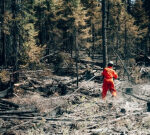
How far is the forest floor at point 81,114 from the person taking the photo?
10188 millimetres

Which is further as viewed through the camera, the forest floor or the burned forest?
the burned forest

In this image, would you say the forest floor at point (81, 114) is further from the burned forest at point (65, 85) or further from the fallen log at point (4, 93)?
the fallen log at point (4, 93)

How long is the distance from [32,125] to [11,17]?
965 centimetres

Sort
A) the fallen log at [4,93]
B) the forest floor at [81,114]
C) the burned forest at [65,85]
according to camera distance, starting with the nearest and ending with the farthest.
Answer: the forest floor at [81,114] → the burned forest at [65,85] → the fallen log at [4,93]

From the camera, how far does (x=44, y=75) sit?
20.6 m

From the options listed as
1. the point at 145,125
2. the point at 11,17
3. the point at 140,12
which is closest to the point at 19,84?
the point at 11,17

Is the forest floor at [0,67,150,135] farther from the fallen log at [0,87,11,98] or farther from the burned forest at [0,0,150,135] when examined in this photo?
the fallen log at [0,87,11,98]

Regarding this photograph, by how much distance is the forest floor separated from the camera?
10.2 m

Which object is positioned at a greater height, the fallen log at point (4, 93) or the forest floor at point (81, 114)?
the fallen log at point (4, 93)

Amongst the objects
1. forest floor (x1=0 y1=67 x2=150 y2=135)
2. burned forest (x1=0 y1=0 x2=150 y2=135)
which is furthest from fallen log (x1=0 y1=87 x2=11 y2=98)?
forest floor (x1=0 y1=67 x2=150 y2=135)

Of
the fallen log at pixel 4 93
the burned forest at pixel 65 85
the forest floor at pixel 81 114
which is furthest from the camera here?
the fallen log at pixel 4 93

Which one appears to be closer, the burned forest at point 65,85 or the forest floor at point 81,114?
the forest floor at point 81,114

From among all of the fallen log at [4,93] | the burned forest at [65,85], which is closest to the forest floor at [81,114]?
the burned forest at [65,85]

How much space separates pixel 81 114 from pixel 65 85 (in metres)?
6.11
